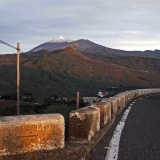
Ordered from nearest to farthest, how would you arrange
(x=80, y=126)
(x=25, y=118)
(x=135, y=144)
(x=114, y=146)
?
(x=25, y=118)
(x=80, y=126)
(x=114, y=146)
(x=135, y=144)

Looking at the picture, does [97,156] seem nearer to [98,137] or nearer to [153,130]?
[98,137]

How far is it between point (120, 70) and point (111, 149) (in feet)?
350

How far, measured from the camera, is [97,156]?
21.1 ft

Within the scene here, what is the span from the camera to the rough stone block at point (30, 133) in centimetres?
509

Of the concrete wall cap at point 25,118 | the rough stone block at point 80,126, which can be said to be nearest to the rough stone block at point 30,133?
the concrete wall cap at point 25,118

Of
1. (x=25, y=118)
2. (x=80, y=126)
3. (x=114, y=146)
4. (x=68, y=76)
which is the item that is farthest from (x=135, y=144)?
(x=68, y=76)

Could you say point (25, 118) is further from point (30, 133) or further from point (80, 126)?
point (80, 126)

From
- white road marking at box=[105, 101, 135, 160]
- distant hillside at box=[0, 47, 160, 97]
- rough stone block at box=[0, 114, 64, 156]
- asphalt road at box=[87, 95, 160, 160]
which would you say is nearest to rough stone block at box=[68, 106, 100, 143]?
asphalt road at box=[87, 95, 160, 160]

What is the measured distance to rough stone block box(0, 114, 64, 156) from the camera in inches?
200

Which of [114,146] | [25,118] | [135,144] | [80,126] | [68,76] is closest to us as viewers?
[25,118]

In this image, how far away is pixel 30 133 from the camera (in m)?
5.36

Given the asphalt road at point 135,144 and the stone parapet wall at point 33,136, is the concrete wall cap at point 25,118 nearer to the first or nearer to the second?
the stone parapet wall at point 33,136

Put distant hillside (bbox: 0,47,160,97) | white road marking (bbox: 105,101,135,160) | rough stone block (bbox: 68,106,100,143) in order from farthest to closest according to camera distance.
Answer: distant hillside (bbox: 0,47,160,97)
rough stone block (bbox: 68,106,100,143)
white road marking (bbox: 105,101,135,160)

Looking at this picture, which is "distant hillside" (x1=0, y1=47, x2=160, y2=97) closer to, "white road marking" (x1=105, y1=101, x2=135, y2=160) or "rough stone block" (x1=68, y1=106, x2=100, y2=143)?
"white road marking" (x1=105, y1=101, x2=135, y2=160)
